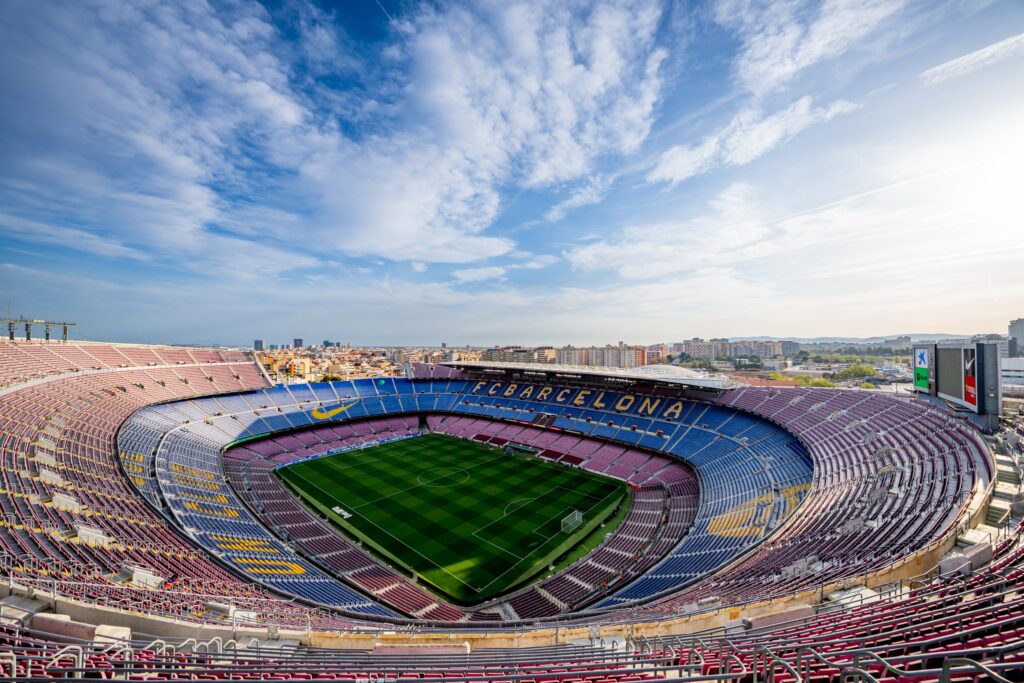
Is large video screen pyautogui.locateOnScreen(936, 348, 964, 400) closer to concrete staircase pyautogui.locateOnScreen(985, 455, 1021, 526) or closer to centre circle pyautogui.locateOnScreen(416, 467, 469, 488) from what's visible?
concrete staircase pyautogui.locateOnScreen(985, 455, 1021, 526)

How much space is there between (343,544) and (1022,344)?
329 ft

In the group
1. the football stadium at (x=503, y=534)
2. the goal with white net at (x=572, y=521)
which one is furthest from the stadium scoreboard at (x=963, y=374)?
the goal with white net at (x=572, y=521)

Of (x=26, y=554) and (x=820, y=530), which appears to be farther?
(x=820, y=530)

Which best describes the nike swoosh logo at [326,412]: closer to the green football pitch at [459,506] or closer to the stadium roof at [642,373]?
the green football pitch at [459,506]

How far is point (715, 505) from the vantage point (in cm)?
2509

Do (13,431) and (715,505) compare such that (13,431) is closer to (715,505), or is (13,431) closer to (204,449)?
(204,449)

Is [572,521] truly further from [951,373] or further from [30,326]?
[30,326]

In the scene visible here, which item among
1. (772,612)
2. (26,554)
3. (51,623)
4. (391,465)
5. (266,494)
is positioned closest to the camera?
(51,623)

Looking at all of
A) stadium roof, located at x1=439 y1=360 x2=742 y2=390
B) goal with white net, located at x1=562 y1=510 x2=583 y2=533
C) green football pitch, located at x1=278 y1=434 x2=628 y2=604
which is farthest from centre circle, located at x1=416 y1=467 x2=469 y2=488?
stadium roof, located at x1=439 y1=360 x2=742 y2=390

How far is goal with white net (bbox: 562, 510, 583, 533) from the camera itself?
26.3 metres

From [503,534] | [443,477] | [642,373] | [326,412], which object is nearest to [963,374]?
[503,534]

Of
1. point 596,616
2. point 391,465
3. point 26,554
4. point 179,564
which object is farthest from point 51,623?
point 391,465

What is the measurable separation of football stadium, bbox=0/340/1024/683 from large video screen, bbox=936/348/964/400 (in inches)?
77.7

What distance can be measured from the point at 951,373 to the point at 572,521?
2083cm
